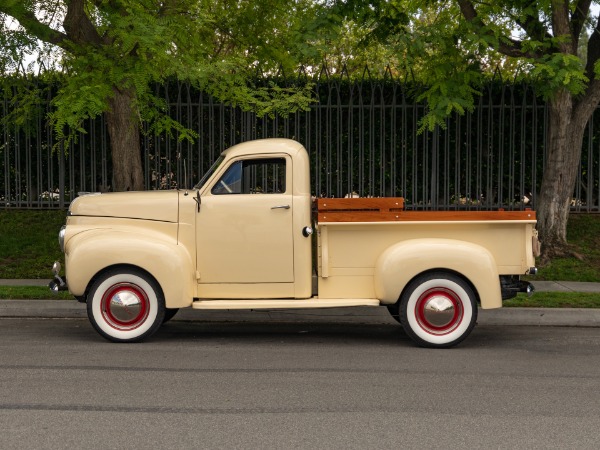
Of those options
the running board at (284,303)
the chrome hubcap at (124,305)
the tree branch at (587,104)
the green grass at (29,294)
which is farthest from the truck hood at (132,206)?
the tree branch at (587,104)

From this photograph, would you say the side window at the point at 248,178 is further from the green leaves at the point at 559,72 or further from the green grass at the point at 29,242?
the green grass at the point at 29,242

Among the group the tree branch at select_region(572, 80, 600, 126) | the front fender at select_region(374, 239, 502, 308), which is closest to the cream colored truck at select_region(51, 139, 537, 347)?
the front fender at select_region(374, 239, 502, 308)

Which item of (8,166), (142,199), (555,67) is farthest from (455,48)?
(8,166)

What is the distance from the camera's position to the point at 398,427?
5.85 m

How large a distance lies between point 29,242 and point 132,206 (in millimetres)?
7097

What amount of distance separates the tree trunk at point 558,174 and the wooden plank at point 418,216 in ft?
20.6

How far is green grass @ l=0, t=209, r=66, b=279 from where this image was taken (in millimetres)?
14284

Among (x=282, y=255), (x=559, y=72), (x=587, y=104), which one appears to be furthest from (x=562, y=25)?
(x=282, y=255)

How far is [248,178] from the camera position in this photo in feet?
30.5

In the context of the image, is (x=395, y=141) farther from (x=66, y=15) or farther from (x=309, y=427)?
(x=309, y=427)

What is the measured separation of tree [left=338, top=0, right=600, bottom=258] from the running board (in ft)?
15.5

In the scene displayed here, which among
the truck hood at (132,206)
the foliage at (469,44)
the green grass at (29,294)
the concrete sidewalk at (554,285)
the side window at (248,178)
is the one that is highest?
the foliage at (469,44)

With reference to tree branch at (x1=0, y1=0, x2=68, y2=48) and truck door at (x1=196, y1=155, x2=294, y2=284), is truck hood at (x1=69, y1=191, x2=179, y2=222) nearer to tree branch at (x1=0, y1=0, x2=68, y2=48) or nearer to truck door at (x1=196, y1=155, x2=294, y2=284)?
truck door at (x1=196, y1=155, x2=294, y2=284)

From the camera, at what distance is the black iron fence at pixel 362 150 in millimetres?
16891
